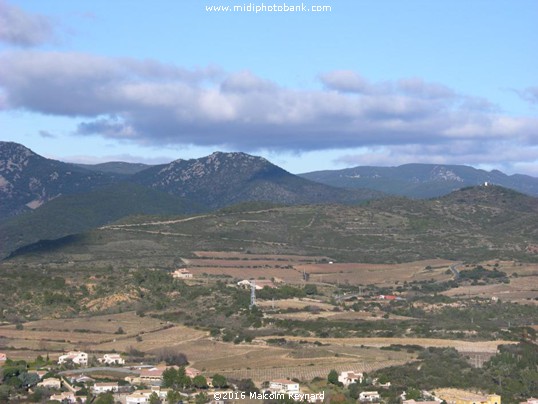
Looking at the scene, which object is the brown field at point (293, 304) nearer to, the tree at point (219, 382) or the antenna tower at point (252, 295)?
Answer: the antenna tower at point (252, 295)

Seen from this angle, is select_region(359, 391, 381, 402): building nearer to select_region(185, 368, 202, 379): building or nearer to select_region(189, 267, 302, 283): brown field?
select_region(185, 368, 202, 379): building

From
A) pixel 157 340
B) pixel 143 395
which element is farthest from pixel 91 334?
pixel 143 395

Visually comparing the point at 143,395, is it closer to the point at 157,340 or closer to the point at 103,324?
the point at 157,340

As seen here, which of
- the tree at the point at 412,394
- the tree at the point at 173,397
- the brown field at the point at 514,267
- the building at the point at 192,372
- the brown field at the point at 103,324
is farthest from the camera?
the brown field at the point at 514,267

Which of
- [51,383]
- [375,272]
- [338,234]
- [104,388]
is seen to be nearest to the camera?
[104,388]

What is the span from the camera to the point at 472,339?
268 ft

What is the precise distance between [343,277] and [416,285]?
9064 mm

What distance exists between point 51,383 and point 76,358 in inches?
379

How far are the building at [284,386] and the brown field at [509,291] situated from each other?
47343mm

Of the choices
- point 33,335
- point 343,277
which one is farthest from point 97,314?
point 343,277

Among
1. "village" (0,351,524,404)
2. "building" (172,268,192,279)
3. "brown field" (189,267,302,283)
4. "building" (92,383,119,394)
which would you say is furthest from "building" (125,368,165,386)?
"brown field" (189,267,302,283)

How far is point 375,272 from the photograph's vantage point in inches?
5197

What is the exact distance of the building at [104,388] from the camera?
6218cm

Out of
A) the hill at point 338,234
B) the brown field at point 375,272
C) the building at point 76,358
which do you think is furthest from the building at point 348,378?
the hill at point 338,234
